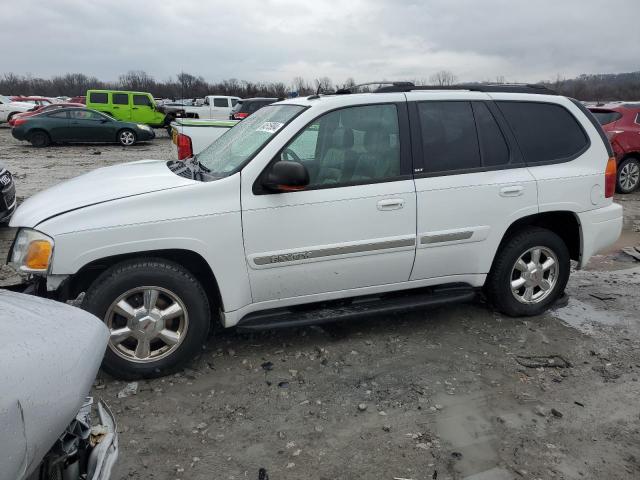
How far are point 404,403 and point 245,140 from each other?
85.0 inches

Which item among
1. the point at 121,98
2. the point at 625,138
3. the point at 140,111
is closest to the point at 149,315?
the point at 625,138

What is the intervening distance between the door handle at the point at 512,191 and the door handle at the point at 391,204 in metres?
0.88

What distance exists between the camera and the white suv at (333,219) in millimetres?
3312

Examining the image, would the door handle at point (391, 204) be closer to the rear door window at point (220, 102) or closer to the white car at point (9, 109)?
the rear door window at point (220, 102)

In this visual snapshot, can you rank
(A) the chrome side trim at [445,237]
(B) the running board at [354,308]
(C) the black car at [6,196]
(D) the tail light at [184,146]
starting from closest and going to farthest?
(B) the running board at [354,308] → (A) the chrome side trim at [445,237] → (D) the tail light at [184,146] → (C) the black car at [6,196]

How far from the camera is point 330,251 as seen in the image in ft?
12.0

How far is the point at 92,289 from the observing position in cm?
326

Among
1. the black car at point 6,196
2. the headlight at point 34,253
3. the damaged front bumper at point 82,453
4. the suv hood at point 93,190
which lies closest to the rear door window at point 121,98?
the black car at point 6,196

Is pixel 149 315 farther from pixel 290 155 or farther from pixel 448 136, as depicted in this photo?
pixel 448 136

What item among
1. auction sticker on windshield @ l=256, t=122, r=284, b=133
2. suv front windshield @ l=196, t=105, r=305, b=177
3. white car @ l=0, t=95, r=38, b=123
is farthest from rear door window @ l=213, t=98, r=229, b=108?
auction sticker on windshield @ l=256, t=122, r=284, b=133

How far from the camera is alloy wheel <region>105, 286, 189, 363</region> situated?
3359mm

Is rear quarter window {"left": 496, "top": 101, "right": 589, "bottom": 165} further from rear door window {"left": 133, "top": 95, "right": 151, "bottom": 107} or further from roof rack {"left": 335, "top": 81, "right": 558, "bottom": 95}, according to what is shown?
rear door window {"left": 133, "top": 95, "right": 151, "bottom": 107}

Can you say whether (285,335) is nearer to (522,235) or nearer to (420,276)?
(420,276)

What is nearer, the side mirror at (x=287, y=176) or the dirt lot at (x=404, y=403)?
the dirt lot at (x=404, y=403)
